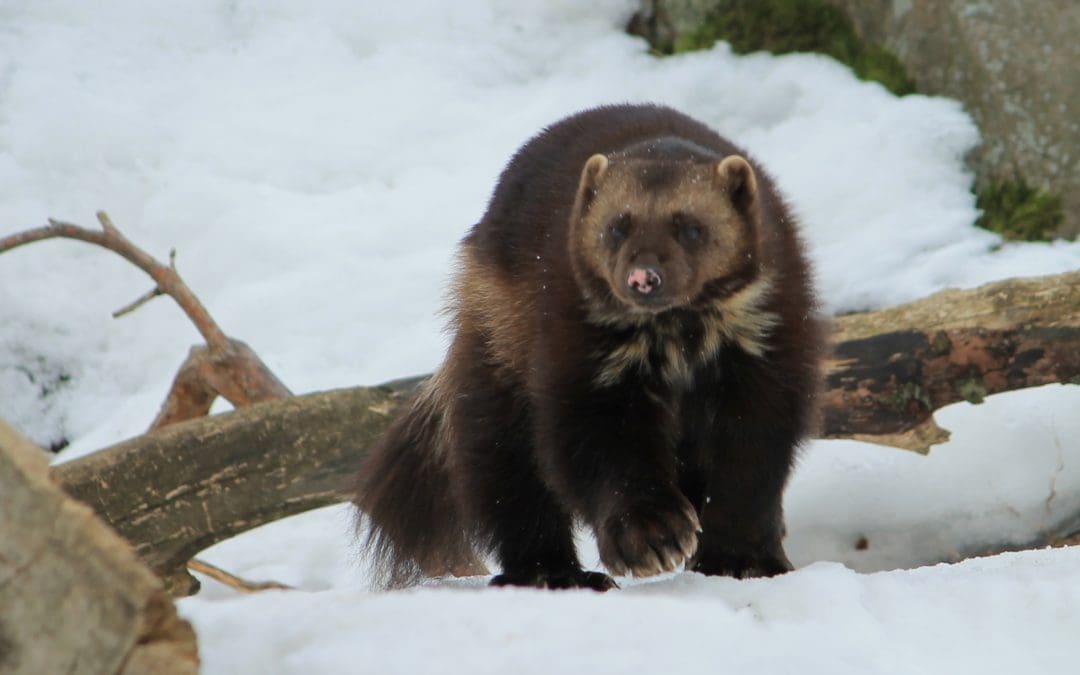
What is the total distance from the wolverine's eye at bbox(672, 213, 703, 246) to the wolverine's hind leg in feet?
2.12

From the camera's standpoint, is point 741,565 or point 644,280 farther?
point 741,565

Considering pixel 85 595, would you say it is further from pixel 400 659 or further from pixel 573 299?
pixel 573 299

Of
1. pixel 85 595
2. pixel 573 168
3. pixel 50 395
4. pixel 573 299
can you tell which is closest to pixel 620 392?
pixel 573 299

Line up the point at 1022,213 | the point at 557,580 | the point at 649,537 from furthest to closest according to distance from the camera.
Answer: the point at 1022,213 → the point at 557,580 → the point at 649,537

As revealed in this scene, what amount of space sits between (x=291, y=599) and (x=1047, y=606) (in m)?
1.24

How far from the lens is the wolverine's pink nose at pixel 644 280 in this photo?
299 centimetres

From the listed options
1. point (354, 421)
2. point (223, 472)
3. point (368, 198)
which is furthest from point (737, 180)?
point (368, 198)

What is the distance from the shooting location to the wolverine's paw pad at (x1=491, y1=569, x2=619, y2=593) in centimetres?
333

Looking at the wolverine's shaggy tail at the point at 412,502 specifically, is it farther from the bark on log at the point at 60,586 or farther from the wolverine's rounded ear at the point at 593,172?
the bark on log at the point at 60,586

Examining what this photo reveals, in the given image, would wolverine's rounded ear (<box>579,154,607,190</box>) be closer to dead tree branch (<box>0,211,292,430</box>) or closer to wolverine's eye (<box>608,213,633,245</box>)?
wolverine's eye (<box>608,213,633,245</box>)

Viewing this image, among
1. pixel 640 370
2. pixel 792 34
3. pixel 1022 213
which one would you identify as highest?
pixel 792 34

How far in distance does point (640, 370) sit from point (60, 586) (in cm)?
190

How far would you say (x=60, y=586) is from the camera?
57.8 inches

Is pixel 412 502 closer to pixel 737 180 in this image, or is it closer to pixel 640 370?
pixel 640 370
